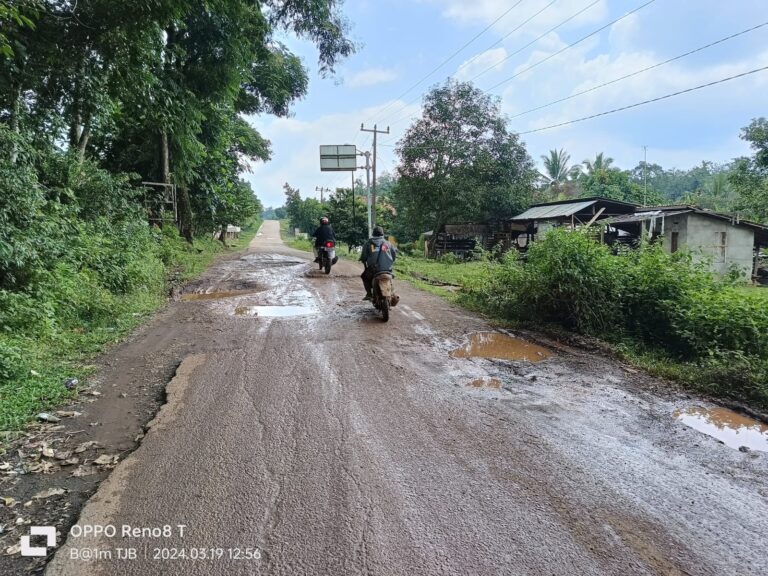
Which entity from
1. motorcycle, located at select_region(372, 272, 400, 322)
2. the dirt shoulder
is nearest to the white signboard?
motorcycle, located at select_region(372, 272, 400, 322)

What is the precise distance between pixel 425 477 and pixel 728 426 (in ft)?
9.44

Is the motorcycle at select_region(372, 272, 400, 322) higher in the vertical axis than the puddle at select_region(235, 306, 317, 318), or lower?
higher

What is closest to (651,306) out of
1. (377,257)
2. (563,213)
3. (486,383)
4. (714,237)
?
(486,383)

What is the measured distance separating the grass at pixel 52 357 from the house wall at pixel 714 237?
64.9 feet

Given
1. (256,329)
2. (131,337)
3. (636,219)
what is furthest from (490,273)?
(636,219)

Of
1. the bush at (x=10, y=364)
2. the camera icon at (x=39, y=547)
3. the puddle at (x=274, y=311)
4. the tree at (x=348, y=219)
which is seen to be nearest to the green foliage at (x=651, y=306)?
the puddle at (x=274, y=311)

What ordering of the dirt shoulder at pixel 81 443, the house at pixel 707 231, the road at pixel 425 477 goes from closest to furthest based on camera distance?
the road at pixel 425 477, the dirt shoulder at pixel 81 443, the house at pixel 707 231

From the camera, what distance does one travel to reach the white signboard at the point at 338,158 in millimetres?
23650

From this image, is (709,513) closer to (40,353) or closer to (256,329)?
(256,329)

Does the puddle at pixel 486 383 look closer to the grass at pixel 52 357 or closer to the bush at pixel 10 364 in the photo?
the grass at pixel 52 357

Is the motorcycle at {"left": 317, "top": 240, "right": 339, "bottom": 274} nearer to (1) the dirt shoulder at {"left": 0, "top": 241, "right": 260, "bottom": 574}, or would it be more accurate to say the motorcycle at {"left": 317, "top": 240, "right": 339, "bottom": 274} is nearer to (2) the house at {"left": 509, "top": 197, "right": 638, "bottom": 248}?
(1) the dirt shoulder at {"left": 0, "top": 241, "right": 260, "bottom": 574}

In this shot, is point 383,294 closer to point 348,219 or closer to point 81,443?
point 81,443

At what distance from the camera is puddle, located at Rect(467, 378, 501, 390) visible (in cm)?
463

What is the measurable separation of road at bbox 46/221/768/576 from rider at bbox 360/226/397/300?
2702mm
